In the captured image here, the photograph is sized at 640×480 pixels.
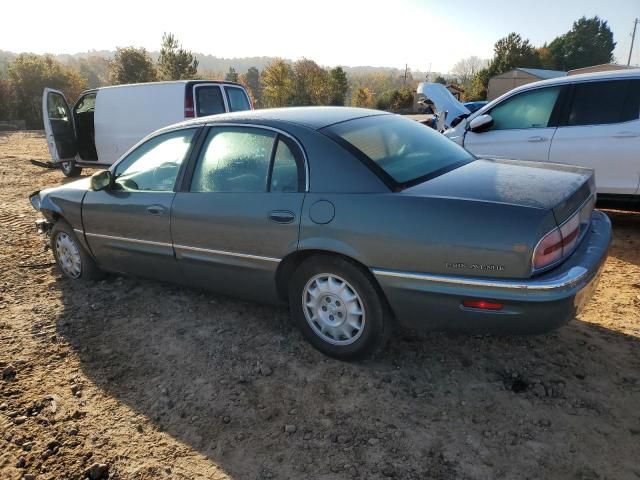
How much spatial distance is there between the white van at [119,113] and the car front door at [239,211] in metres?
5.17

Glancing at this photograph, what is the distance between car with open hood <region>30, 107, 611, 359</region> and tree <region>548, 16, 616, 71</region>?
5852 cm

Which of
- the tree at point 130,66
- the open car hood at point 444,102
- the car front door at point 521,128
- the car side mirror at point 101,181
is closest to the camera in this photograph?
the car side mirror at point 101,181

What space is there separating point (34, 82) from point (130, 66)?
Result: 5.94 m

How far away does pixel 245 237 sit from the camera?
3021 millimetres

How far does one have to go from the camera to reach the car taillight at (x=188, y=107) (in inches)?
311

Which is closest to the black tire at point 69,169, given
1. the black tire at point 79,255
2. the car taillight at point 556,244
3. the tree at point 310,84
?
the black tire at point 79,255

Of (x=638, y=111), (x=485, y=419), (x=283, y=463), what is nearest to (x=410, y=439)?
(x=485, y=419)

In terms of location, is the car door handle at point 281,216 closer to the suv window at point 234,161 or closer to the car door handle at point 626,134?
the suv window at point 234,161

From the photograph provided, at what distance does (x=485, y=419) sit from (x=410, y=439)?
0.43 meters

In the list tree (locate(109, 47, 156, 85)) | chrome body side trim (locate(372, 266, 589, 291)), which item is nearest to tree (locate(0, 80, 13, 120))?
tree (locate(109, 47, 156, 85))

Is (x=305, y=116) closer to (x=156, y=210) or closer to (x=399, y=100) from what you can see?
(x=156, y=210)

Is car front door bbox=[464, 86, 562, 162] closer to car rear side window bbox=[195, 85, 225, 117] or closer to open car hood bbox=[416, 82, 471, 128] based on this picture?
open car hood bbox=[416, 82, 471, 128]

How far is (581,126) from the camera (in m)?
4.94

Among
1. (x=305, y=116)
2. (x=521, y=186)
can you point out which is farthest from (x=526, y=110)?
(x=305, y=116)
